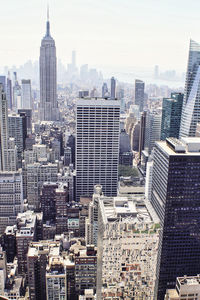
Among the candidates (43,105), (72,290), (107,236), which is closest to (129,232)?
(107,236)

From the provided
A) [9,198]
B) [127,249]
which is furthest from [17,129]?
[127,249]

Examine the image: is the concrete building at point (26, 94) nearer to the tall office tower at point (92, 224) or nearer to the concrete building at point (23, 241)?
the concrete building at point (23, 241)

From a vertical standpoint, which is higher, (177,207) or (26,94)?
(26,94)

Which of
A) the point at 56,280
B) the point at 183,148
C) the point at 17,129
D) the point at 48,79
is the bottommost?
the point at 56,280

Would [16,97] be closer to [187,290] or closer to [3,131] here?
[3,131]

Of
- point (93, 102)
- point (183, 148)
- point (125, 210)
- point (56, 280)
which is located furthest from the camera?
point (93, 102)

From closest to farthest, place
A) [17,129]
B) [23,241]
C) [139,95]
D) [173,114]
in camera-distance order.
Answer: [23,241], [173,114], [17,129], [139,95]

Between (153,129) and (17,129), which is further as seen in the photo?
(153,129)
